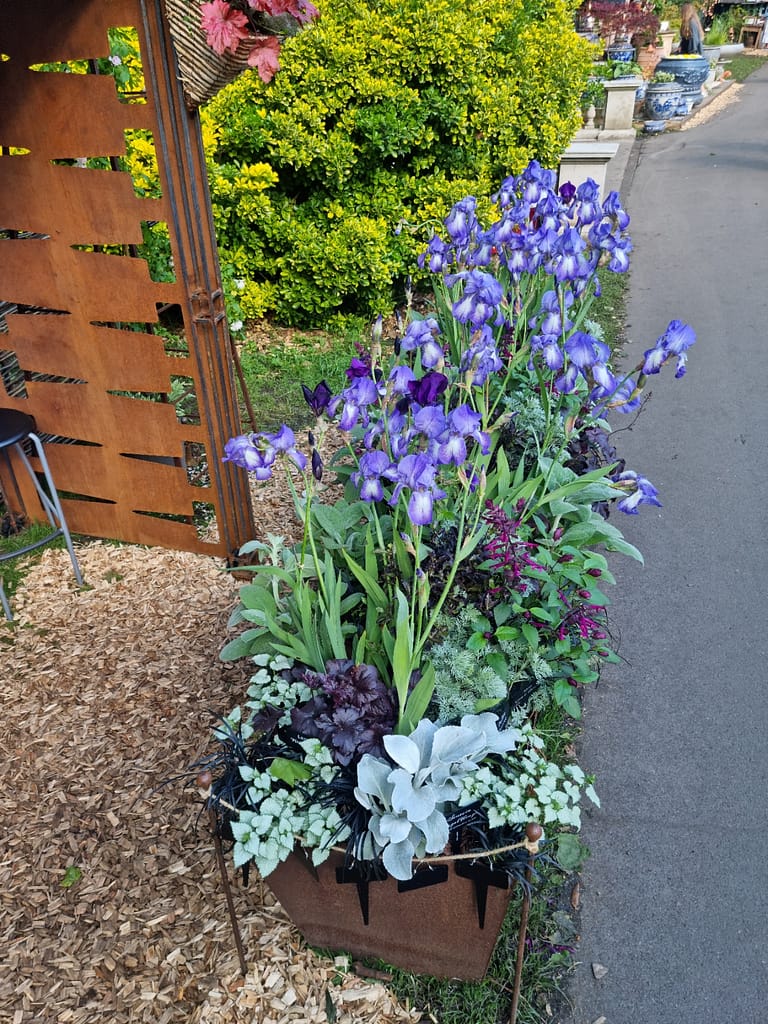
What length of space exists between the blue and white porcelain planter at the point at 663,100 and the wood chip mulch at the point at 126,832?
1432 cm

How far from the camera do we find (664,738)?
2.68m

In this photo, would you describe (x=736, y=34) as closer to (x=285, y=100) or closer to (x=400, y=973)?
(x=285, y=100)

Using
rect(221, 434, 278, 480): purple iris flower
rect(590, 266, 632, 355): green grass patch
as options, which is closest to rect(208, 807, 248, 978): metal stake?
rect(221, 434, 278, 480): purple iris flower

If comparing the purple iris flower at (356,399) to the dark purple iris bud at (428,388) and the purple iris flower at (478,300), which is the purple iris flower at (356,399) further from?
the purple iris flower at (478,300)

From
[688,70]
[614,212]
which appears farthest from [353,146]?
[688,70]

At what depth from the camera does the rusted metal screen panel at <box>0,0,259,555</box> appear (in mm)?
2473

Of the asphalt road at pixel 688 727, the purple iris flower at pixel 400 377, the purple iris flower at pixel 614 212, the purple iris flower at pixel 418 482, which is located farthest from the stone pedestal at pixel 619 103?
the purple iris flower at pixel 418 482

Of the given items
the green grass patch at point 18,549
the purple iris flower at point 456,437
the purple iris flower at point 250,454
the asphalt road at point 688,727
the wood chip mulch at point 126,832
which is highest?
the purple iris flower at point 456,437

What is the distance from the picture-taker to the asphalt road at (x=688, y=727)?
1.99 meters

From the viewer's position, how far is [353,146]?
16.5 ft

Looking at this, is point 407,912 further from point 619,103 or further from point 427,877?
point 619,103

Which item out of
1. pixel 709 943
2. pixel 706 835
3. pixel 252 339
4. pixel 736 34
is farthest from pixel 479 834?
pixel 736 34

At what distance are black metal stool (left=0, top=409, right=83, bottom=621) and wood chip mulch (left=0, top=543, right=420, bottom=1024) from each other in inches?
5.7

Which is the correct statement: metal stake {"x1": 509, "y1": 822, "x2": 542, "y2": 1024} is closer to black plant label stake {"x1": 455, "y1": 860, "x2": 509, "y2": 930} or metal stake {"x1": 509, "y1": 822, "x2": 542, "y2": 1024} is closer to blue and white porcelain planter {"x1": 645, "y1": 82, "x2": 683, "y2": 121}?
black plant label stake {"x1": 455, "y1": 860, "x2": 509, "y2": 930}
